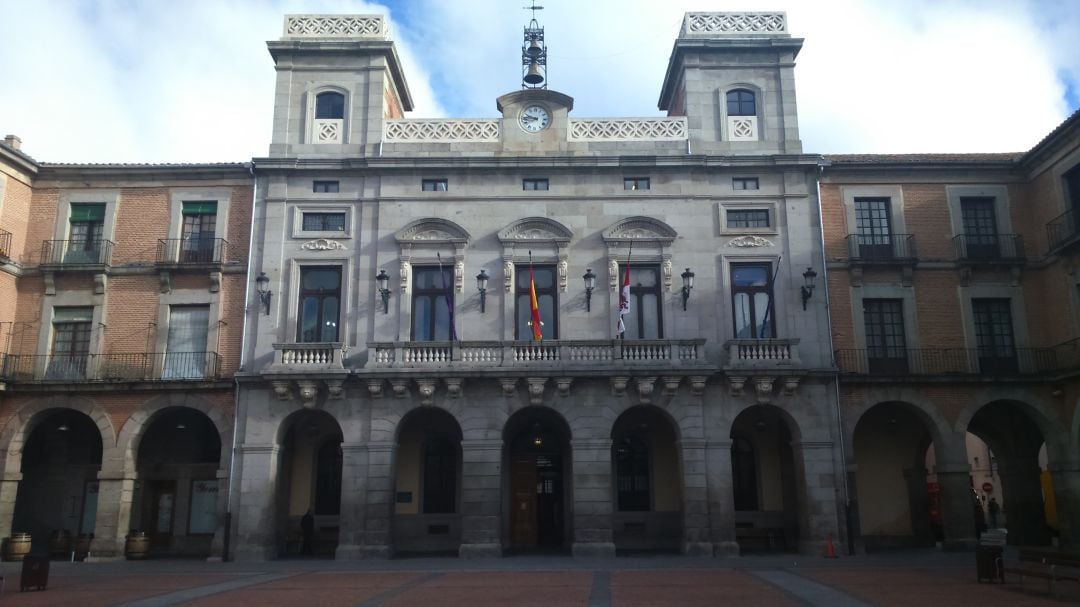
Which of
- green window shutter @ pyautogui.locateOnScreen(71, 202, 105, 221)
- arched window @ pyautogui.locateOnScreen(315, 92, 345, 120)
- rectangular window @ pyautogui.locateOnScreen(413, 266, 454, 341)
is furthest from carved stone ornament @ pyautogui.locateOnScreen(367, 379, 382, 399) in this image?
green window shutter @ pyautogui.locateOnScreen(71, 202, 105, 221)

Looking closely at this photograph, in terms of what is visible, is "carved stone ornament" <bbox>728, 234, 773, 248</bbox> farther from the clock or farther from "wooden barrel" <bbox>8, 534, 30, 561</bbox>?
"wooden barrel" <bbox>8, 534, 30, 561</bbox>

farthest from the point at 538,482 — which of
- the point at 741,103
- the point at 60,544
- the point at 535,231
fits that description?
the point at 60,544

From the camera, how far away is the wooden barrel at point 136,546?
1060 inches

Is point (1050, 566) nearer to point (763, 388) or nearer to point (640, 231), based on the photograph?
point (763, 388)

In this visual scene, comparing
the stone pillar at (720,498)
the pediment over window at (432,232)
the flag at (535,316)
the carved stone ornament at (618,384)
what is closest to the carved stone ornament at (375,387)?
the pediment over window at (432,232)

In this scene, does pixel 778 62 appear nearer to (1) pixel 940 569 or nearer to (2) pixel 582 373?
(2) pixel 582 373

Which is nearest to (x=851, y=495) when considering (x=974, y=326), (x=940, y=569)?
(x=940, y=569)

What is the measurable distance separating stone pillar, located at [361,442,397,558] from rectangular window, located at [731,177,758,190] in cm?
1418

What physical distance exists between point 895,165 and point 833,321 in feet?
19.7

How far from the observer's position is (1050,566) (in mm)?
17609

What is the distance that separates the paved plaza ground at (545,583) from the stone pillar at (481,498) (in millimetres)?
756

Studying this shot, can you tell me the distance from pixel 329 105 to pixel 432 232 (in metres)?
6.10

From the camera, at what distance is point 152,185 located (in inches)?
1166

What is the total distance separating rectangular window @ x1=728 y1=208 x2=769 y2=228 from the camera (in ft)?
94.8
